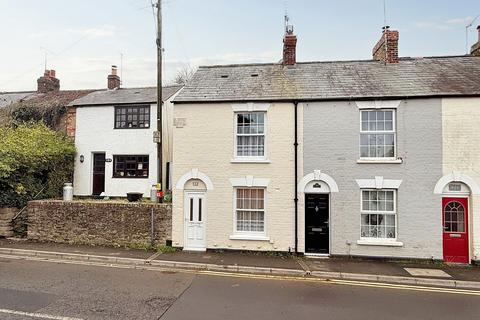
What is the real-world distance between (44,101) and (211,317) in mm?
21590

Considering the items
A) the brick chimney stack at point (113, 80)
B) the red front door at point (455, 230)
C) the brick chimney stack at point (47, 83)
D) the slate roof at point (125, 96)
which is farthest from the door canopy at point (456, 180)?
the brick chimney stack at point (47, 83)

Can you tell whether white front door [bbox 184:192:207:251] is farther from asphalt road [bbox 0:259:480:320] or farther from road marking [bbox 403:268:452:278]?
road marking [bbox 403:268:452:278]

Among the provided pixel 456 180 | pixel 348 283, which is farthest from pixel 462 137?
pixel 348 283

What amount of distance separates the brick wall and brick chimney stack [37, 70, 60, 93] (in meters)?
15.2

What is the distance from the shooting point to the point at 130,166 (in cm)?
1838

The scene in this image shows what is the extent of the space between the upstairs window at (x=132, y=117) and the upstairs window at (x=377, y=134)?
12.3 metres

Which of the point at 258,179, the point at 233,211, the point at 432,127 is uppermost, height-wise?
the point at 432,127

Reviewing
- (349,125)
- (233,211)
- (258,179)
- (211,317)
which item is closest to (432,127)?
(349,125)

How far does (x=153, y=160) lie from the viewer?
17969 mm

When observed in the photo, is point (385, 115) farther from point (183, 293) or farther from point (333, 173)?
point (183, 293)

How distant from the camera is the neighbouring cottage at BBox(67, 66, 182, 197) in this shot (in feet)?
59.4

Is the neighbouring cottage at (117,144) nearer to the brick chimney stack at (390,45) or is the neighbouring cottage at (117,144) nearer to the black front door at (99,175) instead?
the black front door at (99,175)

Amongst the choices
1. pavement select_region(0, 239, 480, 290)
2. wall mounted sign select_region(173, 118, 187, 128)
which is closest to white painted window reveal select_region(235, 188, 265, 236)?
pavement select_region(0, 239, 480, 290)

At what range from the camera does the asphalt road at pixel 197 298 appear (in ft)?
20.5
